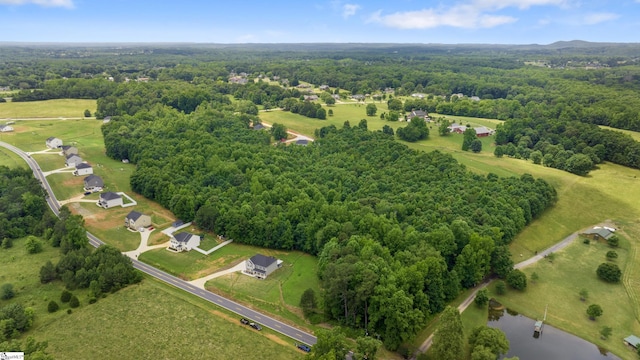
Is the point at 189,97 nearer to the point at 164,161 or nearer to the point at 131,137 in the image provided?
the point at 131,137

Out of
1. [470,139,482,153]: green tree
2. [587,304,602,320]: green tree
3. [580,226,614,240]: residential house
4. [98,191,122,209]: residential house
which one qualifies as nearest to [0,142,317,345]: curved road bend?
[98,191,122,209]: residential house

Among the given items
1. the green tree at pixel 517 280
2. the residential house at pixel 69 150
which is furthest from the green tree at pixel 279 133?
the green tree at pixel 517 280

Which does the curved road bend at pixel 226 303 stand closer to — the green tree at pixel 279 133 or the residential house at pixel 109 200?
the residential house at pixel 109 200

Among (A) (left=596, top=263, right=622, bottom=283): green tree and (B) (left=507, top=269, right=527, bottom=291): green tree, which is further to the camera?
(A) (left=596, top=263, right=622, bottom=283): green tree

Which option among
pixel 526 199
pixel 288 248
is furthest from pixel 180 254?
pixel 526 199

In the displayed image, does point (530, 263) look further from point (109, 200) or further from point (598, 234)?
point (109, 200)

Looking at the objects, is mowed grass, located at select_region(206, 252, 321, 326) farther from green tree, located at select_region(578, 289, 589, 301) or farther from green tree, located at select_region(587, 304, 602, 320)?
green tree, located at select_region(578, 289, 589, 301)
